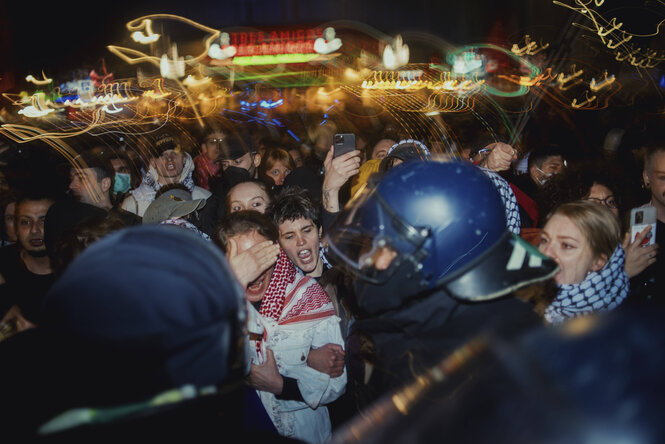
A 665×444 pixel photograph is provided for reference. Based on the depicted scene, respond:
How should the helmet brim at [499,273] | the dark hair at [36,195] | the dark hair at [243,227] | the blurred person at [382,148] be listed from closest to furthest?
the helmet brim at [499,273], the dark hair at [243,227], the dark hair at [36,195], the blurred person at [382,148]

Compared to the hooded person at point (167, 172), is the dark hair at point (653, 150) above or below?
above

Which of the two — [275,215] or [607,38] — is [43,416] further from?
[607,38]

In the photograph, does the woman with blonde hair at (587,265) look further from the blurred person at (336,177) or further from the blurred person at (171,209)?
the blurred person at (171,209)

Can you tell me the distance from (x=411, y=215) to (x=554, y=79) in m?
15.4

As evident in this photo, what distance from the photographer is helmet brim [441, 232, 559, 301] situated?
5.60ft

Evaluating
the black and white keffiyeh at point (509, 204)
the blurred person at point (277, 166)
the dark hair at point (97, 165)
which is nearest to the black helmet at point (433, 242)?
the black and white keffiyeh at point (509, 204)

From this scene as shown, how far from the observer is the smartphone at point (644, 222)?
321 cm

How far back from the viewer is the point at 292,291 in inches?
112

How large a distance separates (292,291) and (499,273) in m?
1.50

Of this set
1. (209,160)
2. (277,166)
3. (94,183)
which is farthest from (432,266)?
(209,160)

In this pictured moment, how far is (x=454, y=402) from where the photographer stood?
2.71 ft

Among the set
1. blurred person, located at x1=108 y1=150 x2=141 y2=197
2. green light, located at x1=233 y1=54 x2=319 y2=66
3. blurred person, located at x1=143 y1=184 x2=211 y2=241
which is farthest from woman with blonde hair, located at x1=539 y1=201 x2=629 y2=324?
green light, located at x1=233 y1=54 x2=319 y2=66

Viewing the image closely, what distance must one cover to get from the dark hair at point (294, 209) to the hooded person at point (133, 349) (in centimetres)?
239

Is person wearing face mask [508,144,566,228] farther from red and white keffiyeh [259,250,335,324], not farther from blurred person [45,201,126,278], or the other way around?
blurred person [45,201,126,278]
